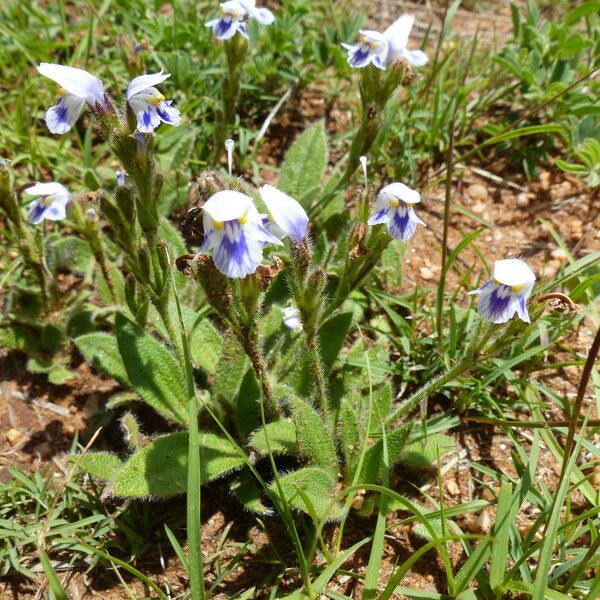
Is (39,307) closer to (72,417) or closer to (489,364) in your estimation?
(72,417)

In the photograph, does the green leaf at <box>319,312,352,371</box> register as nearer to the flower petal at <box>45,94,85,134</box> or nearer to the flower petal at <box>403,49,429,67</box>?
the flower petal at <box>403,49,429,67</box>

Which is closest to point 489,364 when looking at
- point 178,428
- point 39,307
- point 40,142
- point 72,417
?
point 178,428

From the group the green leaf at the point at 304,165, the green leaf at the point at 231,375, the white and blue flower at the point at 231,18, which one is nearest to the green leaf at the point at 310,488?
the green leaf at the point at 231,375

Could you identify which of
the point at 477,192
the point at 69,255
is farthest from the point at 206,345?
the point at 477,192

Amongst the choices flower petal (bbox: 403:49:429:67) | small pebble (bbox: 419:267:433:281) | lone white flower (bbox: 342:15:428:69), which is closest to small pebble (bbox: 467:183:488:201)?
small pebble (bbox: 419:267:433:281)

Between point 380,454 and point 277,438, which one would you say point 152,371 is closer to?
point 277,438

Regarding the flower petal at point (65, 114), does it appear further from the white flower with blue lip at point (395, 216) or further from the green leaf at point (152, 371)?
the white flower with blue lip at point (395, 216)
